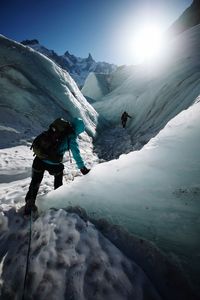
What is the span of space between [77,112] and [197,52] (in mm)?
10892

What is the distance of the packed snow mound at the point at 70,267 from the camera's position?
2.29 meters

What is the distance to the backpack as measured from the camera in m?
3.94

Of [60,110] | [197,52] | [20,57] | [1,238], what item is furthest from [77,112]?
[1,238]

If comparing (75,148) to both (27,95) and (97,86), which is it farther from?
(97,86)

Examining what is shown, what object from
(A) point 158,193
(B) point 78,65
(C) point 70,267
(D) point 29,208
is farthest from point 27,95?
(B) point 78,65

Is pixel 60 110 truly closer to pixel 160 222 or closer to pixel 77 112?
pixel 77 112

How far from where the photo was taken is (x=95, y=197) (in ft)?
11.3

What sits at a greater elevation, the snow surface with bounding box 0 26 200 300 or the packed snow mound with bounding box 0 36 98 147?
the packed snow mound with bounding box 0 36 98 147

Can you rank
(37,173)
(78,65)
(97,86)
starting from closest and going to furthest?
(37,173)
(97,86)
(78,65)

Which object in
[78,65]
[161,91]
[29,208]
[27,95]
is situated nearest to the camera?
[29,208]

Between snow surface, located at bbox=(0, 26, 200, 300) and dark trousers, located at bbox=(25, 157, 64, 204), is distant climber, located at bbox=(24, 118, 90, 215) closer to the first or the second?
dark trousers, located at bbox=(25, 157, 64, 204)

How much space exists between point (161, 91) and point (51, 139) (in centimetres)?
1466

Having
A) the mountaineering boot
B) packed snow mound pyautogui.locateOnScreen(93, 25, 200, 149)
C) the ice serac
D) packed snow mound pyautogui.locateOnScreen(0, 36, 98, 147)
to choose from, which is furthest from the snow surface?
the ice serac

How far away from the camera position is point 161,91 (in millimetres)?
16906
